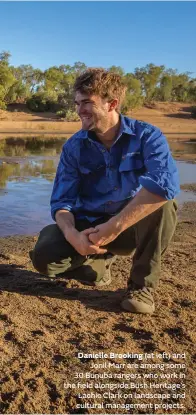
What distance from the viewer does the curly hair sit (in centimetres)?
287

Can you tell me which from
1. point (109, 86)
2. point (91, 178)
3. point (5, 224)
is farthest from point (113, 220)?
point (5, 224)

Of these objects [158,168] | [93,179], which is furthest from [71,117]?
[158,168]

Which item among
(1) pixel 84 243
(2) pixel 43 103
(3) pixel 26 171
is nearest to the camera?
(1) pixel 84 243

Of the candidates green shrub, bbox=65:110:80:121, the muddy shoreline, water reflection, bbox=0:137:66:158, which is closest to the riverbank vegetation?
green shrub, bbox=65:110:80:121

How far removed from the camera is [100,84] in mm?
2871

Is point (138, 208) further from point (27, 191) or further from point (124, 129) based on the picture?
point (27, 191)

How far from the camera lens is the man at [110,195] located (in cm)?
278

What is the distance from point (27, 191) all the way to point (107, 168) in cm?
467

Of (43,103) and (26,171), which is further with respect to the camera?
(43,103)

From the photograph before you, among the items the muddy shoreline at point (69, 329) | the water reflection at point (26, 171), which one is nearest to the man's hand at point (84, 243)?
the muddy shoreline at point (69, 329)

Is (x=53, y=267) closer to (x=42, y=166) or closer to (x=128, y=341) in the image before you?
(x=128, y=341)

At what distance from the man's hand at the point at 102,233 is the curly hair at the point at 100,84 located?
32.4 inches

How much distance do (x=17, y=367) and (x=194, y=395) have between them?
862 mm

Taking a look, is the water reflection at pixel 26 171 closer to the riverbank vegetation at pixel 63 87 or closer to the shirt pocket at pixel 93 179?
the shirt pocket at pixel 93 179
